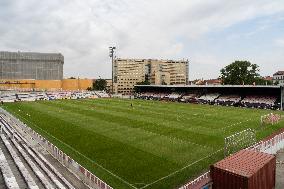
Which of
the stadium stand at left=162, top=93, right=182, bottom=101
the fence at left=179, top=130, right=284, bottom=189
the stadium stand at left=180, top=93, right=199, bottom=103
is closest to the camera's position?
the fence at left=179, top=130, right=284, bottom=189

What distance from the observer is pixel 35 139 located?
30.3 meters

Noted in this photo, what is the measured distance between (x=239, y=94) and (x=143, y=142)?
1902 inches

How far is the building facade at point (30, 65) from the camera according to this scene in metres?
158

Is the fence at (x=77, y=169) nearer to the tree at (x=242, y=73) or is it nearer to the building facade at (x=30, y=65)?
the tree at (x=242, y=73)

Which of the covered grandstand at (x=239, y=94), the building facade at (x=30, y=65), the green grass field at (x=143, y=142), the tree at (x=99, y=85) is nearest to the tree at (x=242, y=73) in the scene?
the covered grandstand at (x=239, y=94)

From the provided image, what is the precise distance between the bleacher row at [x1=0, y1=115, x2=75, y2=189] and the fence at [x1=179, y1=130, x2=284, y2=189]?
24.1ft

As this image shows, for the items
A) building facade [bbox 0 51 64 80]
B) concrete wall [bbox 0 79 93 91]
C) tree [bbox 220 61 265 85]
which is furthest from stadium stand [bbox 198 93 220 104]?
building facade [bbox 0 51 64 80]

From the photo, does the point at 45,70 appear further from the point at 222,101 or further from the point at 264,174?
the point at 264,174

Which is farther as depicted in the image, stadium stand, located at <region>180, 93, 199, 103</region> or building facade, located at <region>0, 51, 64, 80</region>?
building facade, located at <region>0, 51, 64, 80</region>

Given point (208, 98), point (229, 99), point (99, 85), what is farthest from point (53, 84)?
point (229, 99)

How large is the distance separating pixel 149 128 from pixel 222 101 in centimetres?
3865

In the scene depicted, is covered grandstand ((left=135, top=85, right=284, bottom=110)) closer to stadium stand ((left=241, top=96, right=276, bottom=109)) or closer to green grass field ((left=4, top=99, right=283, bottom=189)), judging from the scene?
stadium stand ((left=241, top=96, right=276, bottom=109))

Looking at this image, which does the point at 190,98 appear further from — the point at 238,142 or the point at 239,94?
the point at 238,142

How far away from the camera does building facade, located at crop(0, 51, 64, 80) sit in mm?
158262
